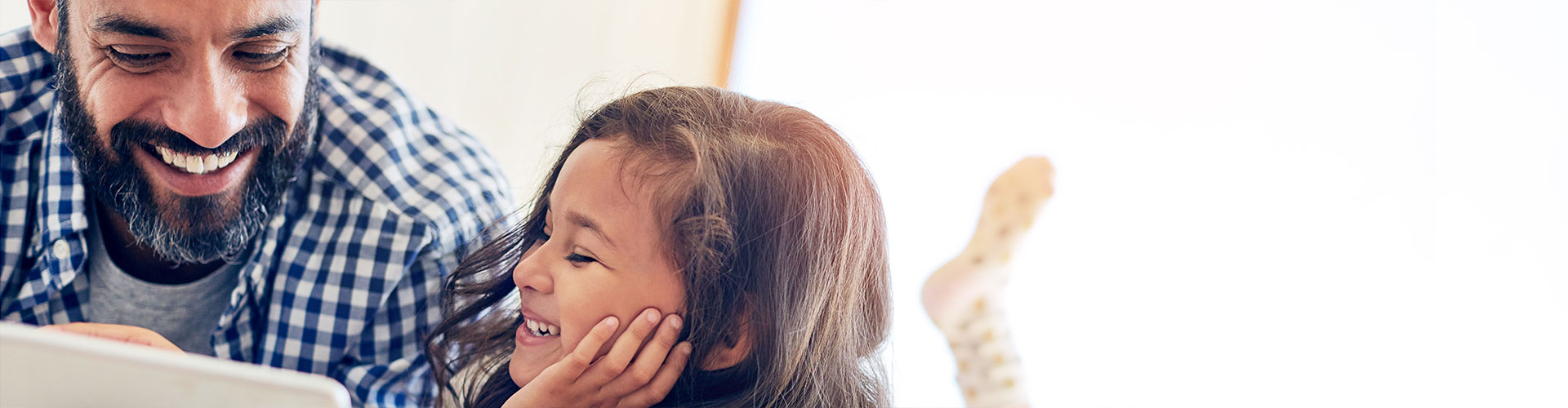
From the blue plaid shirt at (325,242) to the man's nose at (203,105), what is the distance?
188mm

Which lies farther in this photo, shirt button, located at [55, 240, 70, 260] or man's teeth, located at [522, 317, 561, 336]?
shirt button, located at [55, 240, 70, 260]

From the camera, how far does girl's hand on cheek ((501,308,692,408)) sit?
0.86 m

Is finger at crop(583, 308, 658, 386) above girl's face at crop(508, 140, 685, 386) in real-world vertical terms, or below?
below

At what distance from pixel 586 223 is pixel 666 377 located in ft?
0.50

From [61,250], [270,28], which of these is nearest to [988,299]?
[270,28]

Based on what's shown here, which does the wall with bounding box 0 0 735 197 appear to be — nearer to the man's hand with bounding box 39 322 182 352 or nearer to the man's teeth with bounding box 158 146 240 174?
the man's teeth with bounding box 158 146 240 174

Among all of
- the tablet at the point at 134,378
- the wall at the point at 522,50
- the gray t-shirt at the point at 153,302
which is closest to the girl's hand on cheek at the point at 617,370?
the tablet at the point at 134,378

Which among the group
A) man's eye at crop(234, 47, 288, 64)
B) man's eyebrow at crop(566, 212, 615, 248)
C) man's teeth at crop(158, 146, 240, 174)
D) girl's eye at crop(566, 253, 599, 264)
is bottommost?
girl's eye at crop(566, 253, 599, 264)

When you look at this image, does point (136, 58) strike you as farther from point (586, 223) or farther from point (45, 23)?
point (586, 223)

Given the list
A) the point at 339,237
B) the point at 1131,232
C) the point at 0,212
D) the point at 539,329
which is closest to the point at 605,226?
the point at 539,329

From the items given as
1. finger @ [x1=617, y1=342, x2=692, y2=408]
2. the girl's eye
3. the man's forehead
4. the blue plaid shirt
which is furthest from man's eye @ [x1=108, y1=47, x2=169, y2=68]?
finger @ [x1=617, y1=342, x2=692, y2=408]

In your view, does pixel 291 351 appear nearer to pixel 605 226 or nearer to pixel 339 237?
pixel 339 237

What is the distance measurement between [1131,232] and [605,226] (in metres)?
1.31

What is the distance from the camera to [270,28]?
1095 millimetres
